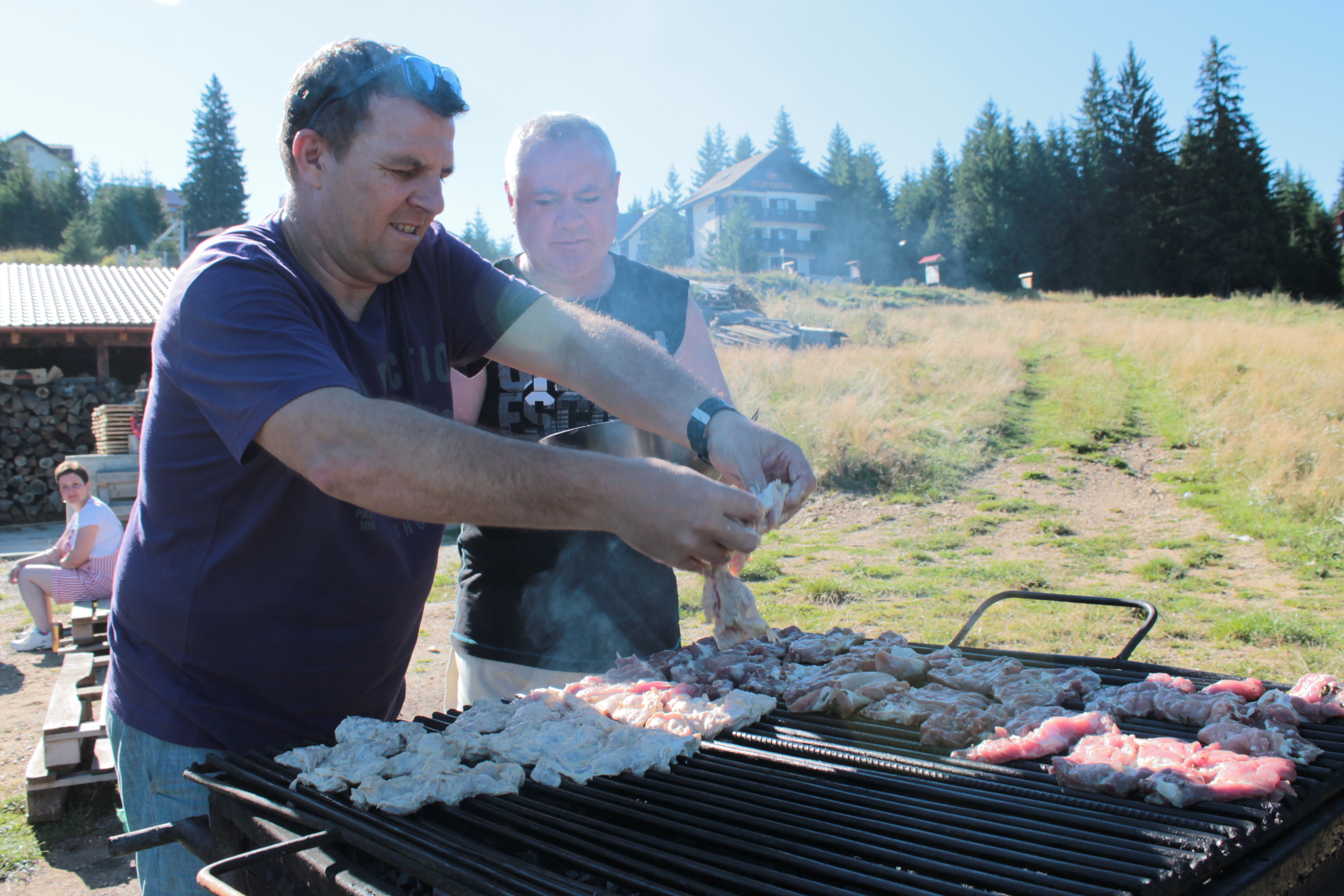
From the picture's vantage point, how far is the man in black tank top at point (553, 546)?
2.98 meters

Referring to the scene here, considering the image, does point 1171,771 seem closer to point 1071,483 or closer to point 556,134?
point 556,134

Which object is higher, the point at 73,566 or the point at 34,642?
the point at 73,566

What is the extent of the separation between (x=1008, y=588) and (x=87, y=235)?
5463 centimetres

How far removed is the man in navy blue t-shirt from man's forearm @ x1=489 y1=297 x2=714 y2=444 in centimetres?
29

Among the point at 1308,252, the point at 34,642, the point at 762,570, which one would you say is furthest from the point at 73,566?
the point at 1308,252

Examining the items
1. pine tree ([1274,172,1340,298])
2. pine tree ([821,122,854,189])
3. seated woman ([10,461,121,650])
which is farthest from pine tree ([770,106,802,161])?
seated woman ([10,461,121,650])

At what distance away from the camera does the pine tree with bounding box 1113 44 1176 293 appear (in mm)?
47844

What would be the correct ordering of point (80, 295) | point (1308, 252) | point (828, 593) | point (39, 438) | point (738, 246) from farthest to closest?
point (738, 246), point (1308, 252), point (80, 295), point (39, 438), point (828, 593)

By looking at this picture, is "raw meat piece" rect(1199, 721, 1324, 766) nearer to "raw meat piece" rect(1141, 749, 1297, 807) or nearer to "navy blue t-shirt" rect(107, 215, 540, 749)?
"raw meat piece" rect(1141, 749, 1297, 807)

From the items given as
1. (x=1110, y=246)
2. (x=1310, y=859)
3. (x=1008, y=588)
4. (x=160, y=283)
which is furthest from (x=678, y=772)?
(x=1110, y=246)

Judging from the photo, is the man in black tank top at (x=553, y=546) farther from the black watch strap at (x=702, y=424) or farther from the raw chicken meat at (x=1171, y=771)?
the raw chicken meat at (x=1171, y=771)

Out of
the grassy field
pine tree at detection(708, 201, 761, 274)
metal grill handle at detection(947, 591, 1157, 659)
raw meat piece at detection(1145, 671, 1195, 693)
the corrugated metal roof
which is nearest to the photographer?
raw meat piece at detection(1145, 671, 1195, 693)

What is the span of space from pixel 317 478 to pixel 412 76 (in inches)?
37.1

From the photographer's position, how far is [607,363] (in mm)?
2400
